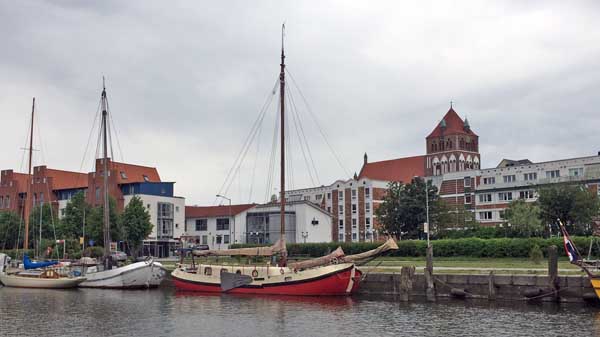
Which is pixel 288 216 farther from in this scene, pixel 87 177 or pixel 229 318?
pixel 229 318

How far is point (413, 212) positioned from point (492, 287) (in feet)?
147

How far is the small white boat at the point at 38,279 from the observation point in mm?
56625

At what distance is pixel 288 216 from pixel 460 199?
30.8m

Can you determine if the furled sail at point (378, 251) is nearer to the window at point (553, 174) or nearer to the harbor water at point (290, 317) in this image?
the harbor water at point (290, 317)

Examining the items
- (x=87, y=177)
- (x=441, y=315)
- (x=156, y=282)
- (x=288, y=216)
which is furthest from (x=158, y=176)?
(x=441, y=315)

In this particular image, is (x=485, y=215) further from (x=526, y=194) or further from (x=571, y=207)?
(x=571, y=207)

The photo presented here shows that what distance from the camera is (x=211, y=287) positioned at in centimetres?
5059

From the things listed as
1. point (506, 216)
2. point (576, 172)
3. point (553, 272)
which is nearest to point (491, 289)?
point (553, 272)

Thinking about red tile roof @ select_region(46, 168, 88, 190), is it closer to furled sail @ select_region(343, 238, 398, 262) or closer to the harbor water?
the harbor water

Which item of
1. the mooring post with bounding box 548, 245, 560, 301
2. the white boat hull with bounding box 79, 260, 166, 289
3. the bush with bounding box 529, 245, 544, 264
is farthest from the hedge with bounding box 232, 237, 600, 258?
the white boat hull with bounding box 79, 260, 166, 289

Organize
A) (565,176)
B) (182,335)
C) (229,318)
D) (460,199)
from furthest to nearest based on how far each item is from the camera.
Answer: (460,199) < (565,176) < (229,318) < (182,335)

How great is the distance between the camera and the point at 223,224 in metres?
111

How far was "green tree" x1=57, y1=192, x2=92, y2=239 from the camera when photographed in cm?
9125

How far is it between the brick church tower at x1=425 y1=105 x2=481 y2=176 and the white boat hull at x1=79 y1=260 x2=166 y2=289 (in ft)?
347
